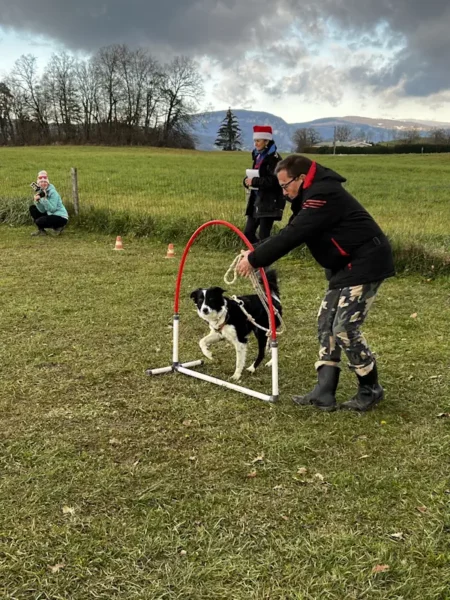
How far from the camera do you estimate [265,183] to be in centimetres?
791

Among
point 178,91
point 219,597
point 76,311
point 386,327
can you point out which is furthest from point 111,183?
point 178,91

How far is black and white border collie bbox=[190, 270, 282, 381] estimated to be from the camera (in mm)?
4934

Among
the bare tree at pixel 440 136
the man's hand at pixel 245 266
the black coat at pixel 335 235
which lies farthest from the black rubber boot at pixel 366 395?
the bare tree at pixel 440 136

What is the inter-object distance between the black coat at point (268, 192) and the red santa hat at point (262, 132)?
0.55 ft

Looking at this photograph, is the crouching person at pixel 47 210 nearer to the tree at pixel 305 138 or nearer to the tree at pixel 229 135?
the tree at pixel 305 138

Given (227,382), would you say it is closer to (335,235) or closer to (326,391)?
(326,391)

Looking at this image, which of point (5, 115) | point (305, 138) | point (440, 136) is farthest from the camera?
point (305, 138)

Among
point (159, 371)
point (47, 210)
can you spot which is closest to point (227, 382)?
point (159, 371)

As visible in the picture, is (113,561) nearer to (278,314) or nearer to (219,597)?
(219,597)

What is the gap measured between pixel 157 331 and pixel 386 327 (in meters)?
2.88

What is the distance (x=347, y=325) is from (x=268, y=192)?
173 inches

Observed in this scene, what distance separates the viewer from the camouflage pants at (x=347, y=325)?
160 inches

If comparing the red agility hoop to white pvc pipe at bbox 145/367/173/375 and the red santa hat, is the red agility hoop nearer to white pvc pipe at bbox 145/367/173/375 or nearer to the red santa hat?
white pvc pipe at bbox 145/367/173/375

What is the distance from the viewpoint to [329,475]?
3.51 m
